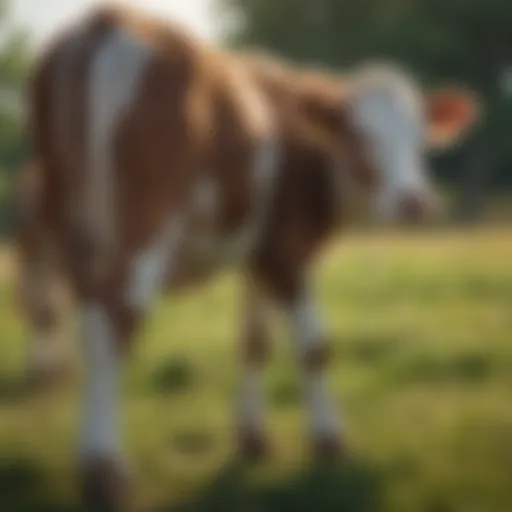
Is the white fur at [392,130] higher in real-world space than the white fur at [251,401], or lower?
higher

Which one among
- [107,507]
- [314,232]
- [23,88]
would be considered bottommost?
[107,507]

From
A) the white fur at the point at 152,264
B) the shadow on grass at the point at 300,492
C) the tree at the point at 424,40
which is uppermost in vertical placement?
the tree at the point at 424,40

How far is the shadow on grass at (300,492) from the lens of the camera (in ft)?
3.12

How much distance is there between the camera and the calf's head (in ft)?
3.22

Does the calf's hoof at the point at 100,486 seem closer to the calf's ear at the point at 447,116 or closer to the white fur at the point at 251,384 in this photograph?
the white fur at the point at 251,384

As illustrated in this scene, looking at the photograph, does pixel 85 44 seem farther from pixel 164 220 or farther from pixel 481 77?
pixel 481 77

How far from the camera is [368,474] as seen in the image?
3.19 feet

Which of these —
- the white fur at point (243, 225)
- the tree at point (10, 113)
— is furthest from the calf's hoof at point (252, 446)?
the tree at point (10, 113)

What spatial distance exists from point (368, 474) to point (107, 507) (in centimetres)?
21

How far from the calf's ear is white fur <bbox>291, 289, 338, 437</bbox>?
0.16m

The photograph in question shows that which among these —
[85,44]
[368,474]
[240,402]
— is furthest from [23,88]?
[368,474]

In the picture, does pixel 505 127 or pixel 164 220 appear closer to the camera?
pixel 164 220

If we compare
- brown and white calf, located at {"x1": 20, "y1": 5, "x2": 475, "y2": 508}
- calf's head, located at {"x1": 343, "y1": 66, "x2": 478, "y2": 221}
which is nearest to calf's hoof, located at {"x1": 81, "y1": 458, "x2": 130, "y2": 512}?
brown and white calf, located at {"x1": 20, "y1": 5, "x2": 475, "y2": 508}

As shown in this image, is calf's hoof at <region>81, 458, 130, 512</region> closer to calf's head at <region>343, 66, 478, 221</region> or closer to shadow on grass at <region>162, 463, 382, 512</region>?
shadow on grass at <region>162, 463, 382, 512</region>
